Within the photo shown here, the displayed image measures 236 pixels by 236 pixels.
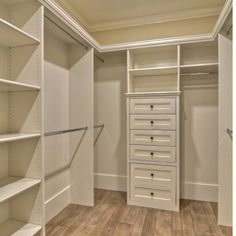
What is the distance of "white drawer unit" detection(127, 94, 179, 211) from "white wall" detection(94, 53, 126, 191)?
0.52 metres

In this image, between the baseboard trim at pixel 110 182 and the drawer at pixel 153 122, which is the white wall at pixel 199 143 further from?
the baseboard trim at pixel 110 182

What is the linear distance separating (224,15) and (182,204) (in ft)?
7.48

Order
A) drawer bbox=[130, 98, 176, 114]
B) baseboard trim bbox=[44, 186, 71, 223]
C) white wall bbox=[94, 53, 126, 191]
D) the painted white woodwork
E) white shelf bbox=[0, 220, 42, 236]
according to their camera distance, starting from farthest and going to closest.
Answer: white wall bbox=[94, 53, 126, 191], the painted white woodwork, drawer bbox=[130, 98, 176, 114], baseboard trim bbox=[44, 186, 71, 223], white shelf bbox=[0, 220, 42, 236]

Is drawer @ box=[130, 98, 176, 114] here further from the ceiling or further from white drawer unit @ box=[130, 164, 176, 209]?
the ceiling

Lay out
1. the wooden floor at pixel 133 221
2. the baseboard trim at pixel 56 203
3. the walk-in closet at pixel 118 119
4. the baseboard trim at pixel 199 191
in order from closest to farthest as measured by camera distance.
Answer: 1. the walk-in closet at pixel 118 119
2. the wooden floor at pixel 133 221
3. the baseboard trim at pixel 56 203
4. the baseboard trim at pixel 199 191

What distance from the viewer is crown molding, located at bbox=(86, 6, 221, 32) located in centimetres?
282

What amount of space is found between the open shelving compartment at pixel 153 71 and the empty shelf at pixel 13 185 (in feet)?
5.37

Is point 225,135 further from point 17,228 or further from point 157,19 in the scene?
point 17,228

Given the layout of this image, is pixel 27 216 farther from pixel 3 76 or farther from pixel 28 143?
pixel 3 76

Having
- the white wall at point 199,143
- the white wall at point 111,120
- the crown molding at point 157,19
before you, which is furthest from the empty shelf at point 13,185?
the crown molding at point 157,19

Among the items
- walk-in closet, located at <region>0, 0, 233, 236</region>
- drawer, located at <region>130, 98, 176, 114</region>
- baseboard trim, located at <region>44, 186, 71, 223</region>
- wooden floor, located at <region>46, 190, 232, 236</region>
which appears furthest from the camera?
drawer, located at <region>130, 98, 176, 114</region>

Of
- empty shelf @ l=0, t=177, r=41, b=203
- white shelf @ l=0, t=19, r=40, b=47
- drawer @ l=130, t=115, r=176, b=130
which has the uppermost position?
white shelf @ l=0, t=19, r=40, b=47

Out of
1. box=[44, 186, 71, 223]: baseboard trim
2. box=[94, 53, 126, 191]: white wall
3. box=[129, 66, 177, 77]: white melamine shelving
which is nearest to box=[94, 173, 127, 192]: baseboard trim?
box=[94, 53, 126, 191]: white wall

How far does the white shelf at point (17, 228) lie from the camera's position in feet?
5.17
